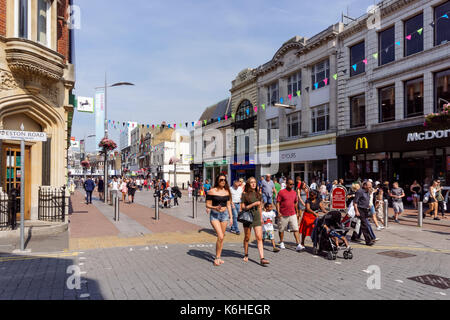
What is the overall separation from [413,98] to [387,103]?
1727 mm

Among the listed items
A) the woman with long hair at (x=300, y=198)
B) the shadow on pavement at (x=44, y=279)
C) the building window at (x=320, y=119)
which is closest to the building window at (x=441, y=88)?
the building window at (x=320, y=119)

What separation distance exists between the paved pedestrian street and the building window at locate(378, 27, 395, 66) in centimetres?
1349

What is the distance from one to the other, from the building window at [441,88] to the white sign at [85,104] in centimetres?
1846

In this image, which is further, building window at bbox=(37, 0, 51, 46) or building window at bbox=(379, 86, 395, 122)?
building window at bbox=(379, 86, 395, 122)

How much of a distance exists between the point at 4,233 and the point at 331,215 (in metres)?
8.56

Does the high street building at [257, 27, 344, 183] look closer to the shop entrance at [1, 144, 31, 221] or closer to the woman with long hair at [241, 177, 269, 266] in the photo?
the woman with long hair at [241, 177, 269, 266]

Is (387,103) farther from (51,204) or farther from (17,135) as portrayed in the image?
(17,135)

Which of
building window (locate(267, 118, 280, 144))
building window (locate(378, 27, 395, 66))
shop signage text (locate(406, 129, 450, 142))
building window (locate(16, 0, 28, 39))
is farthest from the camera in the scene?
building window (locate(267, 118, 280, 144))

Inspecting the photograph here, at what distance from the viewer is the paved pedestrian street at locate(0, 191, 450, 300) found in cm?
509

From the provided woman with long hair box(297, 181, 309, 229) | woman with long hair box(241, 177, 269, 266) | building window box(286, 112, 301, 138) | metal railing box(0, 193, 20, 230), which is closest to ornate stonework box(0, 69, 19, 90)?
metal railing box(0, 193, 20, 230)

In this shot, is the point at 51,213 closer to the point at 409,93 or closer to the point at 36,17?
the point at 36,17

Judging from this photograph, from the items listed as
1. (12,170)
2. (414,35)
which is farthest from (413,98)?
(12,170)

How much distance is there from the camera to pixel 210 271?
632cm
